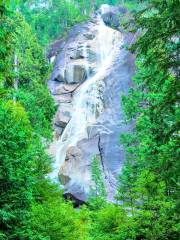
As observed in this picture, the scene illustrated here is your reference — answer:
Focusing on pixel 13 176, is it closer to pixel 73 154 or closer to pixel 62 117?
pixel 73 154

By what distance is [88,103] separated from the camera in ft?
137

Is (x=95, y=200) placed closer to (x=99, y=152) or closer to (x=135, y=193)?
(x=99, y=152)

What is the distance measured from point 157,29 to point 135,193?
6.34 meters

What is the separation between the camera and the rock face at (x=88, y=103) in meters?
33.7

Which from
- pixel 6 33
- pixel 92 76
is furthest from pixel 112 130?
pixel 6 33

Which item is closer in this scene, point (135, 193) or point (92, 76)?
point (135, 193)

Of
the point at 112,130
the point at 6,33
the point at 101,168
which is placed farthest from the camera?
the point at 112,130

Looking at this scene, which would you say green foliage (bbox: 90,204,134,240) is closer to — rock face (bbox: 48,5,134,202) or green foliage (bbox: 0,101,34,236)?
green foliage (bbox: 0,101,34,236)

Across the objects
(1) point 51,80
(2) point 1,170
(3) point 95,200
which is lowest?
(3) point 95,200

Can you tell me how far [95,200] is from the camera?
95.3ft

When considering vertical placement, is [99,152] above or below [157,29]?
below

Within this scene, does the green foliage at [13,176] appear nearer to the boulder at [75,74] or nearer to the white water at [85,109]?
the white water at [85,109]

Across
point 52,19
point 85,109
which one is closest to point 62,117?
point 85,109

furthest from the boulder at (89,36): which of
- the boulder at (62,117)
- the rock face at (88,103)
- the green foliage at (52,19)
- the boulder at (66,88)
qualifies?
the boulder at (62,117)
